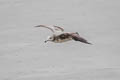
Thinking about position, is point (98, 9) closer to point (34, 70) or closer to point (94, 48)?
point (94, 48)

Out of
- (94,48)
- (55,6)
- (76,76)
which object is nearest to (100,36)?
(94,48)

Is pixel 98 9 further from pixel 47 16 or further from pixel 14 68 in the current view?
pixel 14 68

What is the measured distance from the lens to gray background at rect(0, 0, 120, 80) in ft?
75.8

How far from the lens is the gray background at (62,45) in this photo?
23109 mm

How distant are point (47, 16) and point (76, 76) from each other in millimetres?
7275

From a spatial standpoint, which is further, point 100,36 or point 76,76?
point 100,36

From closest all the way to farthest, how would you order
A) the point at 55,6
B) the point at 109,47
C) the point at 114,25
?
1. the point at 109,47
2. the point at 114,25
3. the point at 55,6

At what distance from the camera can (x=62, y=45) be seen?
28.4m

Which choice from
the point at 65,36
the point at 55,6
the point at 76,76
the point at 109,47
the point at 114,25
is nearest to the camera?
the point at 65,36

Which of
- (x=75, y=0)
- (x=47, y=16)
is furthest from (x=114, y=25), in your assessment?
(x=75, y=0)

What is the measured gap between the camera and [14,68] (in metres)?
23.7

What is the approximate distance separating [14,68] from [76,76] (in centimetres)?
240

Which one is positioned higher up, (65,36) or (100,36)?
(65,36)

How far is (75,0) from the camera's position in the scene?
109 feet
